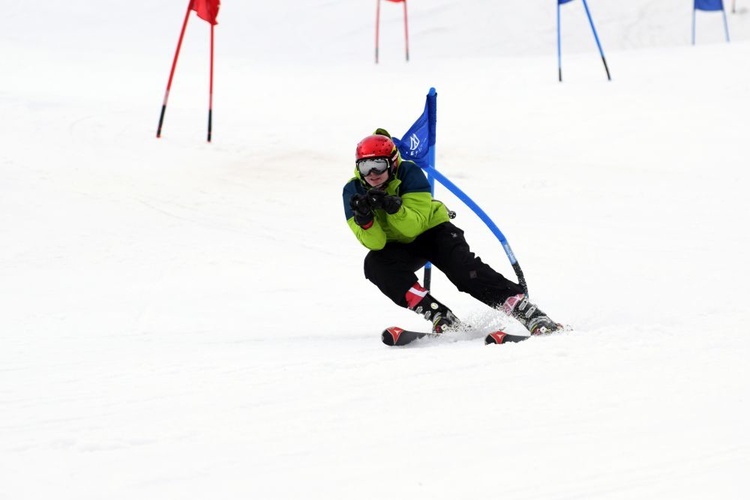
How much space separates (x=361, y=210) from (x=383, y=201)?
0.13 m

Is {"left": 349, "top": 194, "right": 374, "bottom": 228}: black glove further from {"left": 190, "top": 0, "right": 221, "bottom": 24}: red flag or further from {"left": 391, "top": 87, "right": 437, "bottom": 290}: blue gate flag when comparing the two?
{"left": 190, "top": 0, "right": 221, "bottom": 24}: red flag

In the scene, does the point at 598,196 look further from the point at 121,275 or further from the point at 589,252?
the point at 121,275

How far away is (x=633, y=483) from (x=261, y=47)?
23.6m

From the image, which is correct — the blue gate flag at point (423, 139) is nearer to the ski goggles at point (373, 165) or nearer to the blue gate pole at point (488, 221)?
the blue gate pole at point (488, 221)

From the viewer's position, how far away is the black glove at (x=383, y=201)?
4.89m

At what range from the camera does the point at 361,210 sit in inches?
192

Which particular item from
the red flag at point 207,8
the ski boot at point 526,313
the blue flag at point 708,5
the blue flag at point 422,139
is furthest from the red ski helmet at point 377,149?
the blue flag at point 708,5

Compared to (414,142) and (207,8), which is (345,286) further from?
(207,8)

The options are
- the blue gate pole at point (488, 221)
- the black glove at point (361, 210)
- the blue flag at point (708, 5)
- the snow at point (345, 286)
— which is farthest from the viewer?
the blue flag at point (708, 5)

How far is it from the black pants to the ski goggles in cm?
45

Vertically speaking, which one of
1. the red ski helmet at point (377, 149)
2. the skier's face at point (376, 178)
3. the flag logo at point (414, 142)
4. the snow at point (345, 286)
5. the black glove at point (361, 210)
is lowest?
the snow at point (345, 286)

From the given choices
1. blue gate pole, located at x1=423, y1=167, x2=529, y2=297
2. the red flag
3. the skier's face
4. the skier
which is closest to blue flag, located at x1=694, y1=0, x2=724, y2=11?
the red flag

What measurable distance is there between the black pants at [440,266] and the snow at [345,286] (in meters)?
0.32

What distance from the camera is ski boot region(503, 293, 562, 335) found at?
4891 mm
